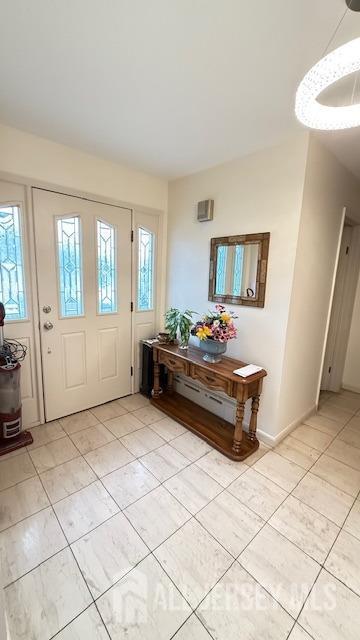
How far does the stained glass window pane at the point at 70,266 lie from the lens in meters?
2.25

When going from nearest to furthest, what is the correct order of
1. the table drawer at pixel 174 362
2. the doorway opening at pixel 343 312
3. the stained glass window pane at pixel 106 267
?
the table drawer at pixel 174 362
the stained glass window pane at pixel 106 267
the doorway opening at pixel 343 312

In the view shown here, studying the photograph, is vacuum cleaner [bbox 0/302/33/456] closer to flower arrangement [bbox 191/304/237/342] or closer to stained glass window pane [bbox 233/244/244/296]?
flower arrangement [bbox 191/304/237/342]

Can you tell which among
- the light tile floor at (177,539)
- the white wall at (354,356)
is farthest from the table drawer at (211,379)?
the white wall at (354,356)

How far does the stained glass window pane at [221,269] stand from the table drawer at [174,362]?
2.41ft

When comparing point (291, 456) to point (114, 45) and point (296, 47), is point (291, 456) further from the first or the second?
point (114, 45)

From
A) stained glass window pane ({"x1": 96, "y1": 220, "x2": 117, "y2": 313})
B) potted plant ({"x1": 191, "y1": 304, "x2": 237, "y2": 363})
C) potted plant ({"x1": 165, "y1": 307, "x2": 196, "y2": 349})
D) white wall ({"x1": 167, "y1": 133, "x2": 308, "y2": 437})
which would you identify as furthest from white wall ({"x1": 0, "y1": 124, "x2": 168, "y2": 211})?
potted plant ({"x1": 191, "y1": 304, "x2": 237, "y2": 363})

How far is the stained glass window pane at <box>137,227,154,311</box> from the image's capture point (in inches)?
111

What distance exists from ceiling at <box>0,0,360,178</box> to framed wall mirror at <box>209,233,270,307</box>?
73 cm

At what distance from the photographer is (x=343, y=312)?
315 centimetres

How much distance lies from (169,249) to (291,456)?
2.34 m

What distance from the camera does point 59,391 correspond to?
244cm

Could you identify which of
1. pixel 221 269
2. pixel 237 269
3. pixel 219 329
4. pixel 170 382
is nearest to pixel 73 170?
pixel 221 269

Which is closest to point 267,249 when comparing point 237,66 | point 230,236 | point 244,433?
point 230,236

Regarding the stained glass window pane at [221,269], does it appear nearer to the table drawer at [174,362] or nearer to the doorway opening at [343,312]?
the table drawer at [174,362]
